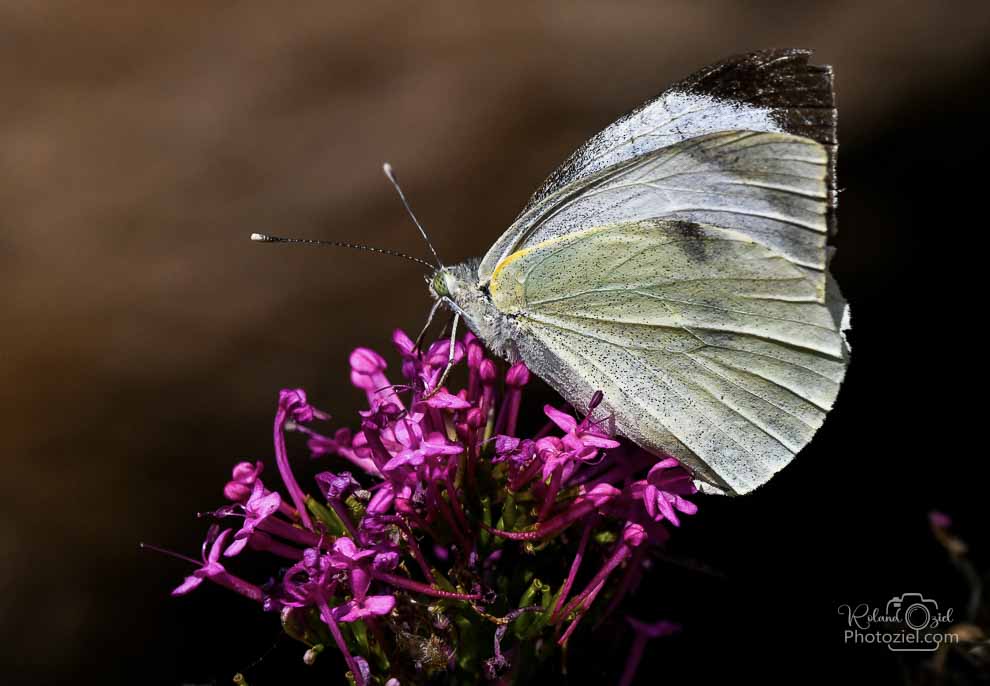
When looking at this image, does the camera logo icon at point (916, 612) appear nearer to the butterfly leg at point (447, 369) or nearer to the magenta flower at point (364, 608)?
the butterfly leg at point (447, 369)

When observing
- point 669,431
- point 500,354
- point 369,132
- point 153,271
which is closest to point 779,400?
point 669,431

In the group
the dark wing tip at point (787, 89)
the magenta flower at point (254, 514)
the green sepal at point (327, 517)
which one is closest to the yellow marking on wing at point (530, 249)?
the dark wing tip at point (787, 89)

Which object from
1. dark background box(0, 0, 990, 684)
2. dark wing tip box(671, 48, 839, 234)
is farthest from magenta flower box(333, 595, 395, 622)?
dark background box(0, 0, 990, 684)

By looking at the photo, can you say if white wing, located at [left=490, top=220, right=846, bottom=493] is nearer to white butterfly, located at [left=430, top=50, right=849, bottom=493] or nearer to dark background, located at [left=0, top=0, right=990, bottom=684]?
white butterfly, located at [left=430, top=50, right=849, bottom=493]

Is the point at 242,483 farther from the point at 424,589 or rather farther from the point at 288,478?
the point at 424,589

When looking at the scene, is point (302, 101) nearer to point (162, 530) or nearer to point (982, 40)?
point (162, 530)

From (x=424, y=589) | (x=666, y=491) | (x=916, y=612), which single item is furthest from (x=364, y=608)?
Answer: (x=916, y=612)
